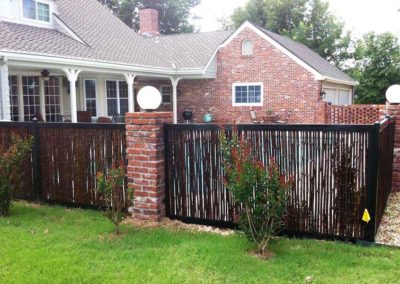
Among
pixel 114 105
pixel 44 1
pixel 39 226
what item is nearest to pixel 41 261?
pixel 39 226

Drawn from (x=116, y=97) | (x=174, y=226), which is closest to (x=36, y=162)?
(x=174, y=226)

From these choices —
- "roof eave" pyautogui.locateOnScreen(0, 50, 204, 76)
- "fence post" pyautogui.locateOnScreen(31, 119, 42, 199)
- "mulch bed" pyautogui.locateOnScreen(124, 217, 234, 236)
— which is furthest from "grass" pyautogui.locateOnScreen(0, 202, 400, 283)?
"roof eave" pyautogui.locateOnScreen(0, 50, 204, 76)

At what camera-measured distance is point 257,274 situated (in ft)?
12.5

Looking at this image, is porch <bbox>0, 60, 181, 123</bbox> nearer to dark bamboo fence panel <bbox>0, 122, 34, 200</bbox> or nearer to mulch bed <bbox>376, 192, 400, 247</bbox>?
dark bamboo fence panel <bbox>0, 122, 34, 200</bbox>

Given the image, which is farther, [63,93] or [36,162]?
[63,93]

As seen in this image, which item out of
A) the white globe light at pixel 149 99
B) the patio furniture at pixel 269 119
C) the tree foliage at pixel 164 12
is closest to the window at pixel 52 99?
the patio furniture at pixel 269 119

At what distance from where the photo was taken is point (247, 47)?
18.2m

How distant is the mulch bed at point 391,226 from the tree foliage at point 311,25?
24595 mm

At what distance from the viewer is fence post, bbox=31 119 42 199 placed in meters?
6.57

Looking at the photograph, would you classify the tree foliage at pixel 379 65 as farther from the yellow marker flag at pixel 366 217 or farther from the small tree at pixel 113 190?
the small tree at pixel 113 190

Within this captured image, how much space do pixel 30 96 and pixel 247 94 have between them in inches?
355

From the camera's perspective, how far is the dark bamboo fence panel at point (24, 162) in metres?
6.70

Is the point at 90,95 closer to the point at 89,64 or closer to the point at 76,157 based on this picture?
the point at 89,64

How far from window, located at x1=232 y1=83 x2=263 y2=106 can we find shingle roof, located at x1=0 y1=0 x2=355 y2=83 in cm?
188
